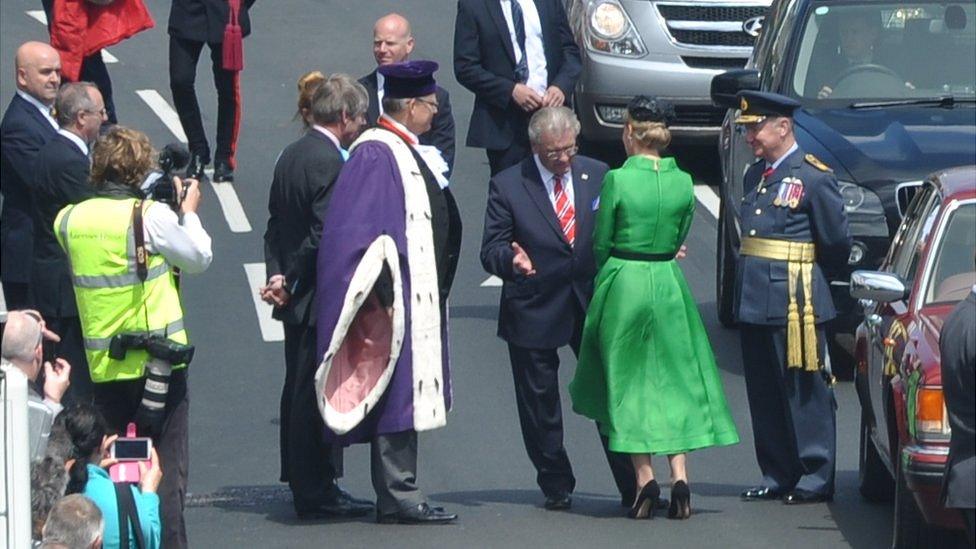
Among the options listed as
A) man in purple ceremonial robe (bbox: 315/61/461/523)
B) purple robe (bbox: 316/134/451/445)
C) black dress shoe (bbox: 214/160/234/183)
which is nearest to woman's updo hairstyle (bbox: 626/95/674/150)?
man in purple ceremonial robe (bbox: 315/61/461/523)

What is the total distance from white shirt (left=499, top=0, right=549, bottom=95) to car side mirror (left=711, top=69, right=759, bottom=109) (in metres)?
1.07

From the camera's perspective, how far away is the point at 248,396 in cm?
1319

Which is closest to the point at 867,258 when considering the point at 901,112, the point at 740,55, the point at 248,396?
the point at 901,112

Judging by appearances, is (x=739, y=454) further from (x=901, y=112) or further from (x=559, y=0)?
(x=559, y=0)

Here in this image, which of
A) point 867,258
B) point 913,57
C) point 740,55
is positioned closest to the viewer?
point 867,258

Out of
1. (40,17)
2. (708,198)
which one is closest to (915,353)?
(708,198)

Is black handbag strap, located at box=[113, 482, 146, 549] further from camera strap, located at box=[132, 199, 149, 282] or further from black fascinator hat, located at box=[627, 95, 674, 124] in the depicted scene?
black fascinator hat, located at box=[627, 95, 674, 124]

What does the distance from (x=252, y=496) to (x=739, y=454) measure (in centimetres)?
249

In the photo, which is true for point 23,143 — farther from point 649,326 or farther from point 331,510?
point 649,326

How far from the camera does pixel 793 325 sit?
34.5 ft

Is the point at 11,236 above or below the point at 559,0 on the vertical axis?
below

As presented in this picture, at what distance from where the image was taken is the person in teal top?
777 centimetres

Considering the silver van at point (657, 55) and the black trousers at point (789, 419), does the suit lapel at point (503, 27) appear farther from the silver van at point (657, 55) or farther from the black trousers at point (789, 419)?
the silver van at point (657, 55)

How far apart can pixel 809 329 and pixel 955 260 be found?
0.86 meters
